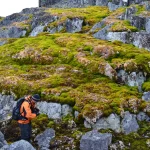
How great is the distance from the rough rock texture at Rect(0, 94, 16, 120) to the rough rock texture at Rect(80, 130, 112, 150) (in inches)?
303

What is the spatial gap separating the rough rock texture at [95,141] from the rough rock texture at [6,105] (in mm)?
7687

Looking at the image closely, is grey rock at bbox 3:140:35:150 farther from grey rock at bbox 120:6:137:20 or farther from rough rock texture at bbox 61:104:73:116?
grey rock at bbox 120:6:137:20

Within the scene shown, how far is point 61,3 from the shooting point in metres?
95.8

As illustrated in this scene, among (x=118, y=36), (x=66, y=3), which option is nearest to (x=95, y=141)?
(x=118, y=36)

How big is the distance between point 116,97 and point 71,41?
15335 millimetres

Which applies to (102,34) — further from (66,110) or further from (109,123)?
(109,123)

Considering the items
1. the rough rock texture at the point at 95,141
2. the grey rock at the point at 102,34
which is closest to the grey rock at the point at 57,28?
the grey rock at the point at 102,34

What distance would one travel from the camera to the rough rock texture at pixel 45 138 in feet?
71.4

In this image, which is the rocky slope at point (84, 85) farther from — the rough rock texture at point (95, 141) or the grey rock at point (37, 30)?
the grey rock at point (37, 30)

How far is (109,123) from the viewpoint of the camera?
23.6 meters

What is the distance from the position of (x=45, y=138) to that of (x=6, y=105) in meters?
6.84

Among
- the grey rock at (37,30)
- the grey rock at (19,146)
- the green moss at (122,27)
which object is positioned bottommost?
the grey rock at (19,146)

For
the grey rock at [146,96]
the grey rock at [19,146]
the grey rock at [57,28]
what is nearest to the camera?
the grey rock at [19,146]

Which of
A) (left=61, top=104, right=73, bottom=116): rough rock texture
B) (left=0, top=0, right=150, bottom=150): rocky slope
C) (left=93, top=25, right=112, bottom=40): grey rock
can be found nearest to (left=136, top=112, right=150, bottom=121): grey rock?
(left=0, top=0, right=150, bottom=150): rocky slope
